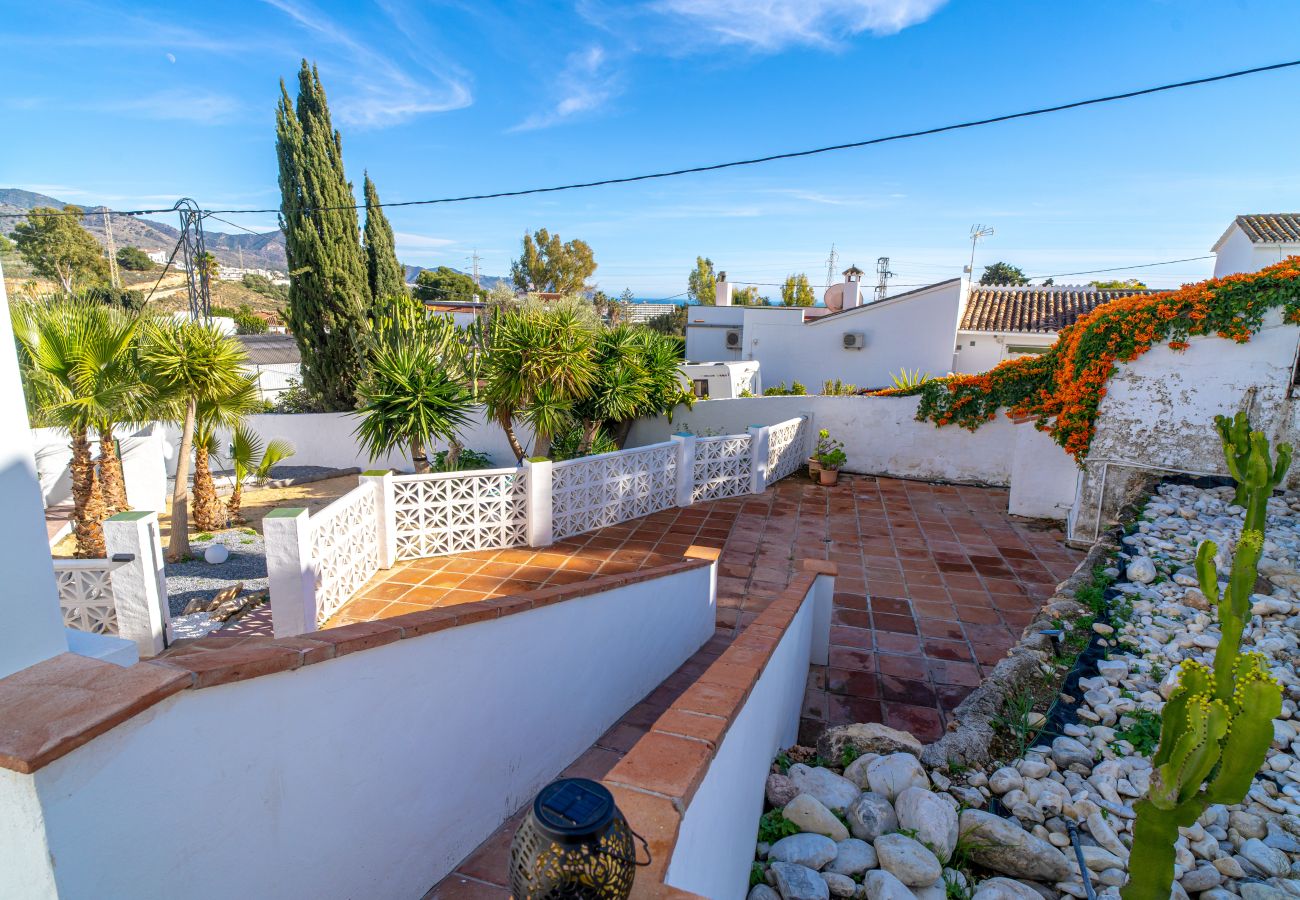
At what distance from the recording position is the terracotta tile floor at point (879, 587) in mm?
4367

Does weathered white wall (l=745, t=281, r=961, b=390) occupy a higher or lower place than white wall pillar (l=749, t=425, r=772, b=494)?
higher

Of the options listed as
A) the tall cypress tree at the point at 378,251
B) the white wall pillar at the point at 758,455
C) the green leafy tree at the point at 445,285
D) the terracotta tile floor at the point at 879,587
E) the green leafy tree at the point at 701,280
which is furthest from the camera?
the green leafy tree at the point at 445,285

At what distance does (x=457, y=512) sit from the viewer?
6523 mm

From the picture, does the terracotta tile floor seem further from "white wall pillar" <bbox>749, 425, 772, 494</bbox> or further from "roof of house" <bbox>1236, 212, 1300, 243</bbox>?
"roof of house" <bbox>1236, 212, 1300, 243</bbox>

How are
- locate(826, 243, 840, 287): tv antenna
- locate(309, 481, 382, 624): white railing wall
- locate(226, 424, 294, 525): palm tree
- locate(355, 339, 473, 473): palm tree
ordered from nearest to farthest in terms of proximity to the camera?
locate(309, 481, 382, 624): white railing wall → locate(355, 339, 473, 473): palm tree → locate(226, 424, 294, 525): palm tree → locate(826, 243, 840, 287): tv antenna

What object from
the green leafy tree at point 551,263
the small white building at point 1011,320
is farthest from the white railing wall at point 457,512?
the green leafy tree at point 551,263

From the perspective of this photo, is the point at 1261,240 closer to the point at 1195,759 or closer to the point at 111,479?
the point at 1195,759

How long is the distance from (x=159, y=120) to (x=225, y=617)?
27.2 ft

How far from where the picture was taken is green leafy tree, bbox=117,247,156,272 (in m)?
47.2

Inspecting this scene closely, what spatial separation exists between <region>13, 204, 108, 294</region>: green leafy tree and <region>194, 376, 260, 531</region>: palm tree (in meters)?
35.3

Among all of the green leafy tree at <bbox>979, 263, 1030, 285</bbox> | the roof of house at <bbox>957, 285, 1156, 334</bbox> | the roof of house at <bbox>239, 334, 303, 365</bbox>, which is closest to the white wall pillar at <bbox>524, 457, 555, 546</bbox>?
the roof of house at <bbox>957, 285, 1156, 334</bbox>

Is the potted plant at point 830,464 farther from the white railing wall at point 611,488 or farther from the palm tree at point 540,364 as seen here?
the palm tree at point 540,364

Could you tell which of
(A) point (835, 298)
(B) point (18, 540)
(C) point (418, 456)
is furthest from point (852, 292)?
A: (B) point (18, 540)

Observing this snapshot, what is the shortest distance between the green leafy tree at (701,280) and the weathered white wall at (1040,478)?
3795 centimetres
